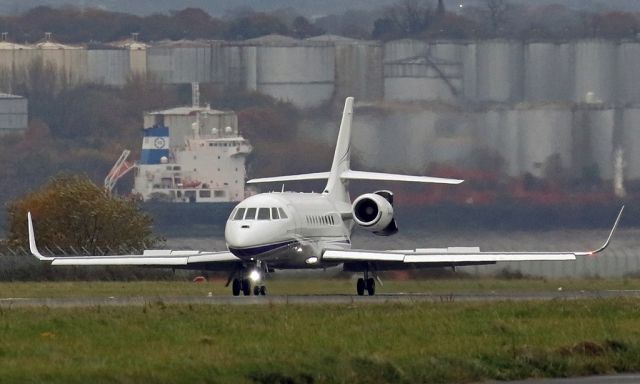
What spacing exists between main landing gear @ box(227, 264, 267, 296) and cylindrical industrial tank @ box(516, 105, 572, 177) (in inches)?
1431

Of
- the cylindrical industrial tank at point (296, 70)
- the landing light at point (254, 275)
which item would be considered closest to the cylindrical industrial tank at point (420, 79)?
the cylindrical industrial tank at point (296, 70)

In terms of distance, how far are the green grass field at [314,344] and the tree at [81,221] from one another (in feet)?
113

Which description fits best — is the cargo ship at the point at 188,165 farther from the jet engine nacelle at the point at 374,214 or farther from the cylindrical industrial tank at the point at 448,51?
the jet engine nacelle at the point at 374,214

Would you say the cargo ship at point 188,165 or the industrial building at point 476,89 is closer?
the industrial building at point 476,89

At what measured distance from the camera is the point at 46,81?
108 metres

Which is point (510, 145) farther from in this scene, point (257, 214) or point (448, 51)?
point (257, 214)

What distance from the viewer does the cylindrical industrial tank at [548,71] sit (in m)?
83.2

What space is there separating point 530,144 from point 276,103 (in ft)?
59.9

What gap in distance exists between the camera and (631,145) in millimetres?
79562

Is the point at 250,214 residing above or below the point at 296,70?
below

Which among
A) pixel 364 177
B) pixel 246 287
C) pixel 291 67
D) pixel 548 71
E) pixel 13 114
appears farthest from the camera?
pixel 13 114

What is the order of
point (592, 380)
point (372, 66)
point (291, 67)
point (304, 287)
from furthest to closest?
point (291, 67) < point (372, 66) < point (304, 287) < point (592, 380)

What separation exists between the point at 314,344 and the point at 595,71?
59067mm

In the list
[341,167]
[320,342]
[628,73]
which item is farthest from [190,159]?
[320,342]
